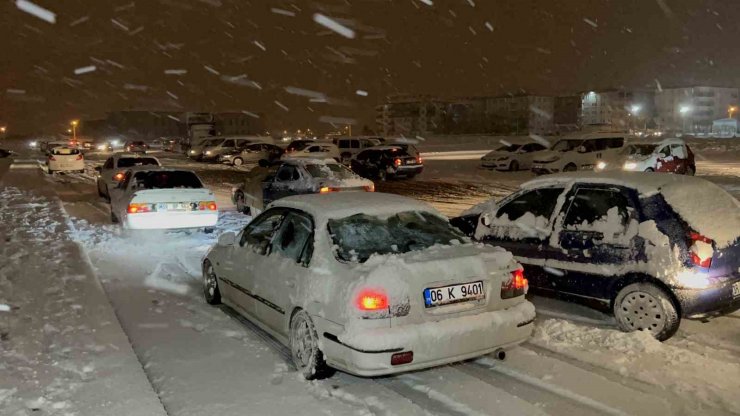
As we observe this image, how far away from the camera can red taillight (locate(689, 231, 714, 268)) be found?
216 inches

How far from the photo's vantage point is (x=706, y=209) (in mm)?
5922

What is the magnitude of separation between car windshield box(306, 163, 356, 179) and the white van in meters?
12.6

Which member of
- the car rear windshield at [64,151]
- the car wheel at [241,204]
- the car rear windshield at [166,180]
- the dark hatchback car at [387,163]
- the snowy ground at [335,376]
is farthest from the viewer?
the car rear windshield at [64,151]

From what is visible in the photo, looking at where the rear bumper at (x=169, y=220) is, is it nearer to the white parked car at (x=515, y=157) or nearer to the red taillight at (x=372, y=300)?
the red taillight at (x=372, y=300)

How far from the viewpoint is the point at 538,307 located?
23.0 feet

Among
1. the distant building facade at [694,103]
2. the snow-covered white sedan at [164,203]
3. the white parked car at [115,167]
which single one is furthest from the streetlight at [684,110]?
the snow-covered white sedan at [164,203]

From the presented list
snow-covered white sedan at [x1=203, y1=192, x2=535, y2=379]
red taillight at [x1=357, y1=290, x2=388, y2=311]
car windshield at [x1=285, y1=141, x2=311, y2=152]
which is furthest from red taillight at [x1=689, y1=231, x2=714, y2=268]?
car windshield at [x1=285, y1=141, x2=311, y2=152]

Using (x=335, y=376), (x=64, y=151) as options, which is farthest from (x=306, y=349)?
(x=64, y=151)

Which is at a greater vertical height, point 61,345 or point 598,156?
point 598,156

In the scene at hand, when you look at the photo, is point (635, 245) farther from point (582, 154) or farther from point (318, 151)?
point (318, 151)

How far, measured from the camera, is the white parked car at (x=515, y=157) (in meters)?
29.2

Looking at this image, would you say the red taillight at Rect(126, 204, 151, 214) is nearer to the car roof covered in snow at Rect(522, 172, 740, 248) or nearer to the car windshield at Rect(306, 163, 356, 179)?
the car windshield at Rect(306, 163, 356, 179)

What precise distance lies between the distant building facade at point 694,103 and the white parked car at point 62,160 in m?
110

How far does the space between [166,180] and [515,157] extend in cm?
2013
